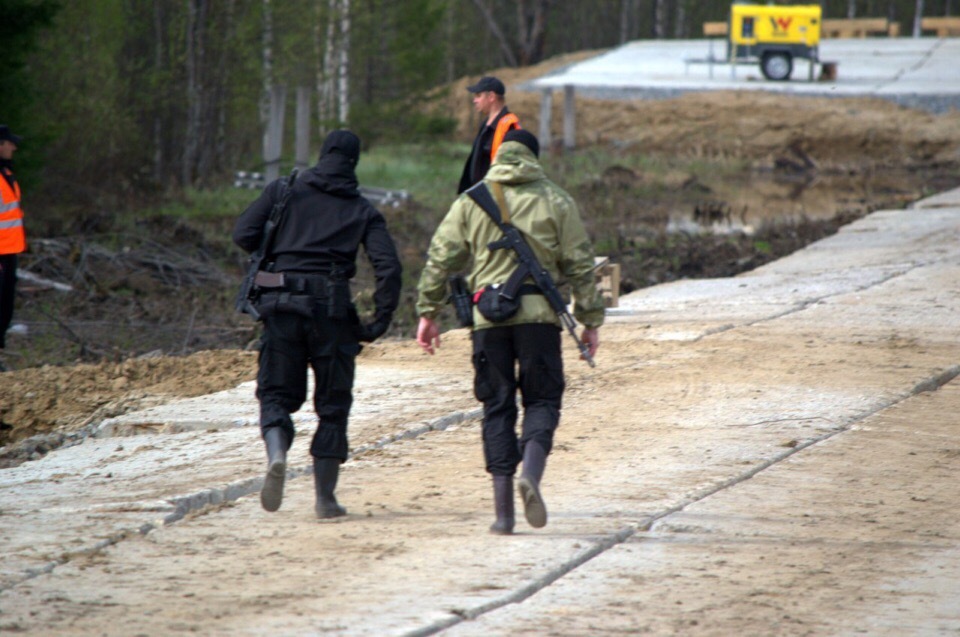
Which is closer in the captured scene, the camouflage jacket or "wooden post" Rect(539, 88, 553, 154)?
the camouflage jacket

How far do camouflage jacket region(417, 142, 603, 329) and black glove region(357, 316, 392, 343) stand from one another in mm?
226

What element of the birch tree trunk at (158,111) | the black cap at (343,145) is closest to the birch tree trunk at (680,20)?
the birch tree trunk at (158,111)

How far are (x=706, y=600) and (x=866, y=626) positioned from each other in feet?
2.02

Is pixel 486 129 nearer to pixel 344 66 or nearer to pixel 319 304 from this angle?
pixel 319 304

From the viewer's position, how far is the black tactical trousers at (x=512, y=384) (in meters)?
6.08


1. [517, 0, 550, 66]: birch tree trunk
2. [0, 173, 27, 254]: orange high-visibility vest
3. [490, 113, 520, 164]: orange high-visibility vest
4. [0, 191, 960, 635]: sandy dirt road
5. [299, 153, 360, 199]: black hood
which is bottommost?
[0, 191, 960, 635]: sandy dirt road

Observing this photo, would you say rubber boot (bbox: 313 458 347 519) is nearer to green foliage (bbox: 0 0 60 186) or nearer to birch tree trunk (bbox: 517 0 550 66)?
green foliage (bbox: 0 0 60 186)

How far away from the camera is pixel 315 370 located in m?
6.46

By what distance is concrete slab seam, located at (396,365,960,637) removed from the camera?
200 inches

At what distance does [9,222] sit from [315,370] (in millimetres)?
5722

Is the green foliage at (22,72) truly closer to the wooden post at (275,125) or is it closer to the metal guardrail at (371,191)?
the wooden post at (275,125)

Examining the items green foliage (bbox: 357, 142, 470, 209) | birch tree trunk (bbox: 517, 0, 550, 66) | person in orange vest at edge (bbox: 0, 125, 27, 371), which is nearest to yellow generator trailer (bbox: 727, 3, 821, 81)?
green foliage (bbox: 357, 142, 470, 209)

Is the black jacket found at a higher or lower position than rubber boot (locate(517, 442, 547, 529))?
higher

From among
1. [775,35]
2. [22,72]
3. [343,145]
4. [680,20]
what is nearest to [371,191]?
[22,72]
